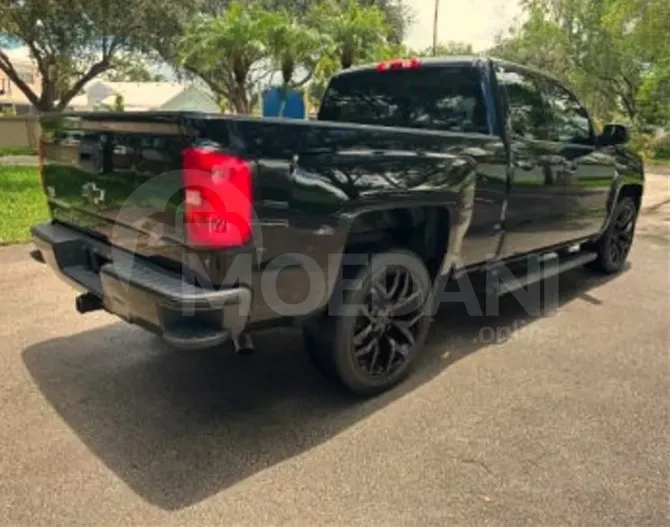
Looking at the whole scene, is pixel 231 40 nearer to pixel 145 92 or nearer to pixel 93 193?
pixel 93 193

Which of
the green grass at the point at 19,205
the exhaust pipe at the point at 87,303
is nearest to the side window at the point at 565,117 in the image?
the exhaust pipe at the point at 87,303

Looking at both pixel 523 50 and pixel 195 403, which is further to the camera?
pixel 523 50

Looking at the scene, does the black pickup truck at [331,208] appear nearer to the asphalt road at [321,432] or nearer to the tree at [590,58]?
the asphalt road at [321,432]

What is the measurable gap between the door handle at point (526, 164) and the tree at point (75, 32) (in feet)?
51.8

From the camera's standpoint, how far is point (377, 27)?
59.7 feet

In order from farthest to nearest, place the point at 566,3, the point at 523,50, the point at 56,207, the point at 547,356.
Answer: the point at 523,50, the point at 566,3, the point at 547,356, the point at 56,207

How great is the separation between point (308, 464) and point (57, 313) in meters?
2.72

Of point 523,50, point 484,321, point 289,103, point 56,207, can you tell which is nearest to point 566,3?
point 523,50

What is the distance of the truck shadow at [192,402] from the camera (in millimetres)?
2814

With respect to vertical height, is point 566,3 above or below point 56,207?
above

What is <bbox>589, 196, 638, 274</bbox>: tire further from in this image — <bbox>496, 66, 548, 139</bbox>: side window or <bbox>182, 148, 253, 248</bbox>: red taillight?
<bbox>182, 148, 253, 248</bbox>: red taillight

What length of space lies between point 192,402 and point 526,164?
2702mm

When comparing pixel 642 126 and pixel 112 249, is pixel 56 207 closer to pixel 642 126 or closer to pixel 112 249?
pixel 112 249

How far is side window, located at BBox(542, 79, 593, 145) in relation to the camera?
16.1ft
